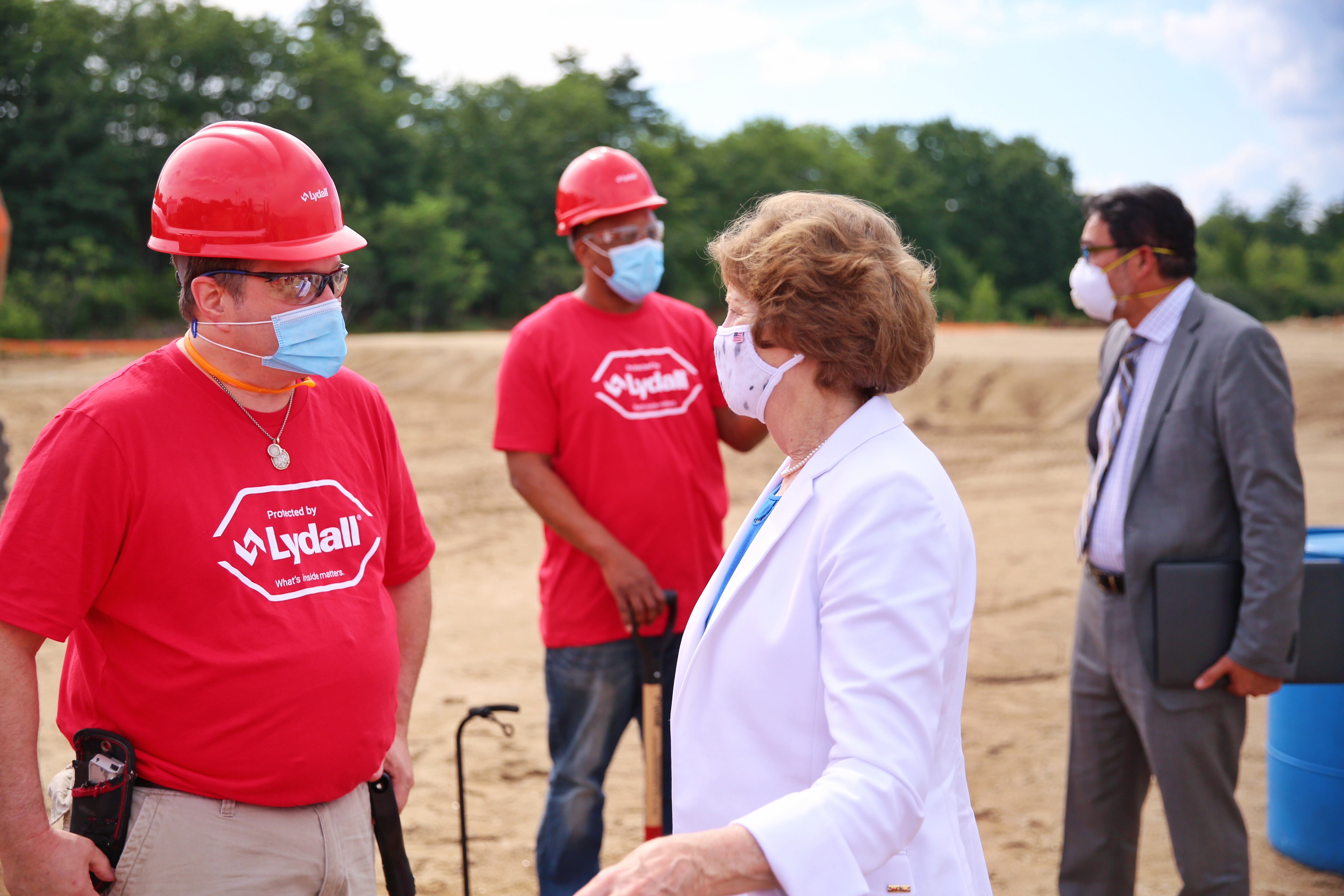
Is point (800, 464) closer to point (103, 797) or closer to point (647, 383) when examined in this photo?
point (103, 797)

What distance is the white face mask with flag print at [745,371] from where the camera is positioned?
1.74m

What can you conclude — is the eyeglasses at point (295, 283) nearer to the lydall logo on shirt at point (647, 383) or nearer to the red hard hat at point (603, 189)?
the lydall logo on shirt at point (647, 383)

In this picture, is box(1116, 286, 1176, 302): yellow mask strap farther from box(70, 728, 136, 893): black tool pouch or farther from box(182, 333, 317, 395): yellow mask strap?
box(70, 728, 136, 893): black tool pouch

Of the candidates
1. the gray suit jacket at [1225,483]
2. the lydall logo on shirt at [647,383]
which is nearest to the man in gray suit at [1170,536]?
the gray suit jacket at [1225,483]

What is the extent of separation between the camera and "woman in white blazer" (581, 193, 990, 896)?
4.51 feet

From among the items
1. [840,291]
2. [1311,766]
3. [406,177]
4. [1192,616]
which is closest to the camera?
[840,291]

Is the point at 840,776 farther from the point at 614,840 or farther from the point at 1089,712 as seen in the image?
the point at 614,840

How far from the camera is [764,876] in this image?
136 cm

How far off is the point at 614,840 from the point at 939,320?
3.37 metres

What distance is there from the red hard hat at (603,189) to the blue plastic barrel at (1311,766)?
8.89 ft

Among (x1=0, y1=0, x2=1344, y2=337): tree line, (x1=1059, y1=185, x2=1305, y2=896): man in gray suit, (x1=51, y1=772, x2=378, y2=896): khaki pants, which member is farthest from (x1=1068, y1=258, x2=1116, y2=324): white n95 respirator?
(x1=0, y1=0, x2=1344, y2=337): tree line

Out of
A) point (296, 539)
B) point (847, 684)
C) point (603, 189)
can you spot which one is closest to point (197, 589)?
point (296, 539)

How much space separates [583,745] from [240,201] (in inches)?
80.5

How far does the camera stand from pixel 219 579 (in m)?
1.94
